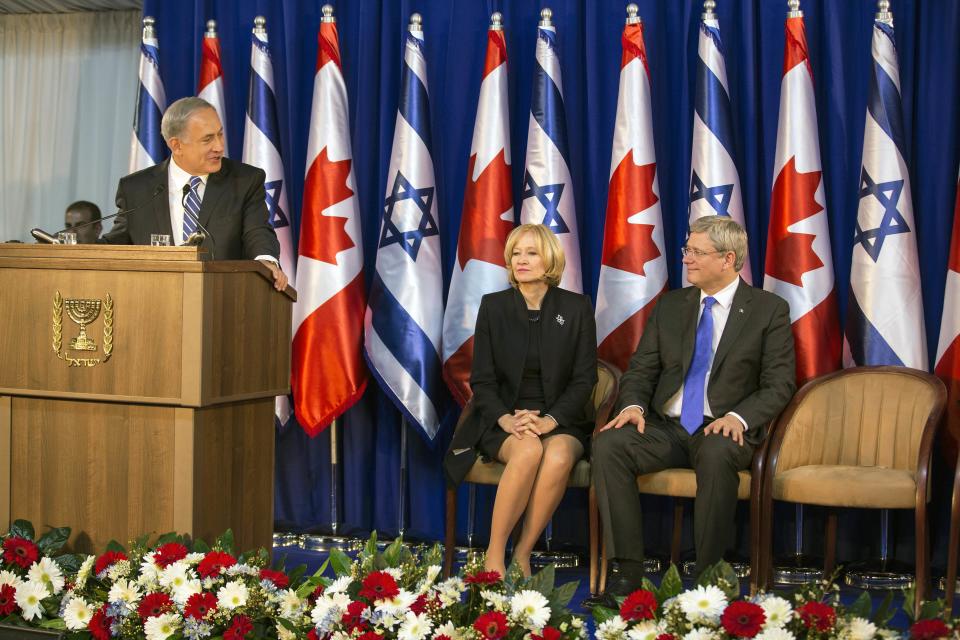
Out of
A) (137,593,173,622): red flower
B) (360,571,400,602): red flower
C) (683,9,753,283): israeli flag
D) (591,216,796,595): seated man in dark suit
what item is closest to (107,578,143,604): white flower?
(137,593,173,622): red flower

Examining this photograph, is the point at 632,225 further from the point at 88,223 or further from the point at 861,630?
the point at 861,630

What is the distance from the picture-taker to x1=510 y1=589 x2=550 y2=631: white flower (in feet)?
7.30

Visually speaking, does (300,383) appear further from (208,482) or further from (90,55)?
(90,55)

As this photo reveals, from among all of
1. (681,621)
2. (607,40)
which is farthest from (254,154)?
(681,621)

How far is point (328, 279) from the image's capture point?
538 cm

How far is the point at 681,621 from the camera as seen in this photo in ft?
7.16

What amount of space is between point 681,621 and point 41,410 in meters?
2.04

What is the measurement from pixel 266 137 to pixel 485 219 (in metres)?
1.17

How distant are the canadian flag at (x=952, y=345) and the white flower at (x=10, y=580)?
11.1 feet

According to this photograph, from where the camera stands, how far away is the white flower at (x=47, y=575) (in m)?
2.78

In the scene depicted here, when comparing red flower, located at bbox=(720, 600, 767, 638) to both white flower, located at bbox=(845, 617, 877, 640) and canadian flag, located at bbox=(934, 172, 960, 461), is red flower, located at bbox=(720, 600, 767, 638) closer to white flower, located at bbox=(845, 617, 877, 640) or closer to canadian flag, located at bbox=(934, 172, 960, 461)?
white flower, located at bbox=(845, 617, 877, 640)

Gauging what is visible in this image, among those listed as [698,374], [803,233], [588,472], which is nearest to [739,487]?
[698,374]

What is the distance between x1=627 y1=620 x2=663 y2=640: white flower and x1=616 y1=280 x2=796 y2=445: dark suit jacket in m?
2.25

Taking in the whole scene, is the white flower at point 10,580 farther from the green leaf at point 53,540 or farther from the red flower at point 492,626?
the red flower at point 492,626
